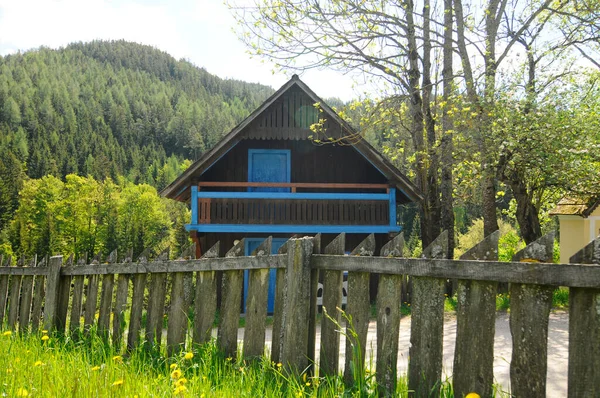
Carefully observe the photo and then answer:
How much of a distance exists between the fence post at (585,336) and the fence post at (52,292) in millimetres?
5788

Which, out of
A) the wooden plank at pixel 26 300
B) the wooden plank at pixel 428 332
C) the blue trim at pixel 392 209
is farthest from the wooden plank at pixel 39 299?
the blue trim at pixel 392 209

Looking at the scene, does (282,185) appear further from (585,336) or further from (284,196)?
(585,336)

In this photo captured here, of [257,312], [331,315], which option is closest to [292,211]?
[257,312]

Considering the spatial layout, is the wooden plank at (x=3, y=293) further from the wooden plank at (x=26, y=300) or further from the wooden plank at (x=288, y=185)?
the wooden plank at (x=288, y=185)

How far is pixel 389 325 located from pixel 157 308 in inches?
108

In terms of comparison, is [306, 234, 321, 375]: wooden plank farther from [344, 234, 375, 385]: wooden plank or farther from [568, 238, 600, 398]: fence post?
[568, 238, 600, 398]: fence post

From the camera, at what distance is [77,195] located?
7262 cm

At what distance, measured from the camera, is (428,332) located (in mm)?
3311

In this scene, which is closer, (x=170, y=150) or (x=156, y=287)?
(x=156, y=287)

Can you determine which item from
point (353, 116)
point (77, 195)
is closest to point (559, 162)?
point (353, 116)

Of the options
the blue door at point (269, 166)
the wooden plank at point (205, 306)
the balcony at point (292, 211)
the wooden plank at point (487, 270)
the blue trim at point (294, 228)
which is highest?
the blue door at point (269, 166)

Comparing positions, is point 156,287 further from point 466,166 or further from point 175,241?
point 175,241

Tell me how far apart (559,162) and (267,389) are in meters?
11.9

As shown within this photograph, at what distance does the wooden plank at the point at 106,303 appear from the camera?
5.95 metres
